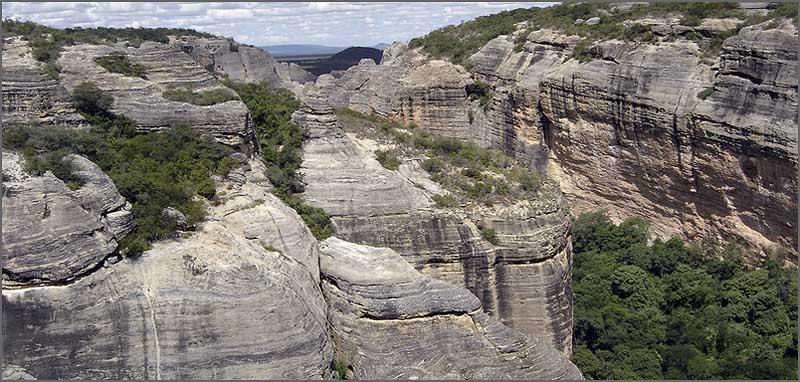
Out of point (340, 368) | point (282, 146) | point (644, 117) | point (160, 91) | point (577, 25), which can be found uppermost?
point (160, 91)

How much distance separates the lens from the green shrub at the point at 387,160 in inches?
825

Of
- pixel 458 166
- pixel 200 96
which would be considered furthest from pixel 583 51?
pixel 200 96

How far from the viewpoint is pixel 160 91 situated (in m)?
21.1

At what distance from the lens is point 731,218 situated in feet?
82.7

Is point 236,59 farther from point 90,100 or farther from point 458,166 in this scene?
point 458,166

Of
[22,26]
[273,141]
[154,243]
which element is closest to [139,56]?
[273,141]

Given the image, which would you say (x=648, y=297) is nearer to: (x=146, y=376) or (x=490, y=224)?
(x=490, y=224)

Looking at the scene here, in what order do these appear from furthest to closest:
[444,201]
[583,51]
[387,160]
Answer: [583,51], [387,160], [444,201]

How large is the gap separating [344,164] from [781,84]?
14137mm

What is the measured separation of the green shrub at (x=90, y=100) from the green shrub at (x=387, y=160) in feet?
25.3

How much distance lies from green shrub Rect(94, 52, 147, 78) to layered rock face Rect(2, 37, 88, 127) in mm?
2680

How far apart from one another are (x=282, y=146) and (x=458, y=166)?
5.43m

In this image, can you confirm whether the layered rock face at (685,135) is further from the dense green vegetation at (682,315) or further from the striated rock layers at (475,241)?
the striated rock layers at (475,241)

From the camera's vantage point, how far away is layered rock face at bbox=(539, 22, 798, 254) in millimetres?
22734
